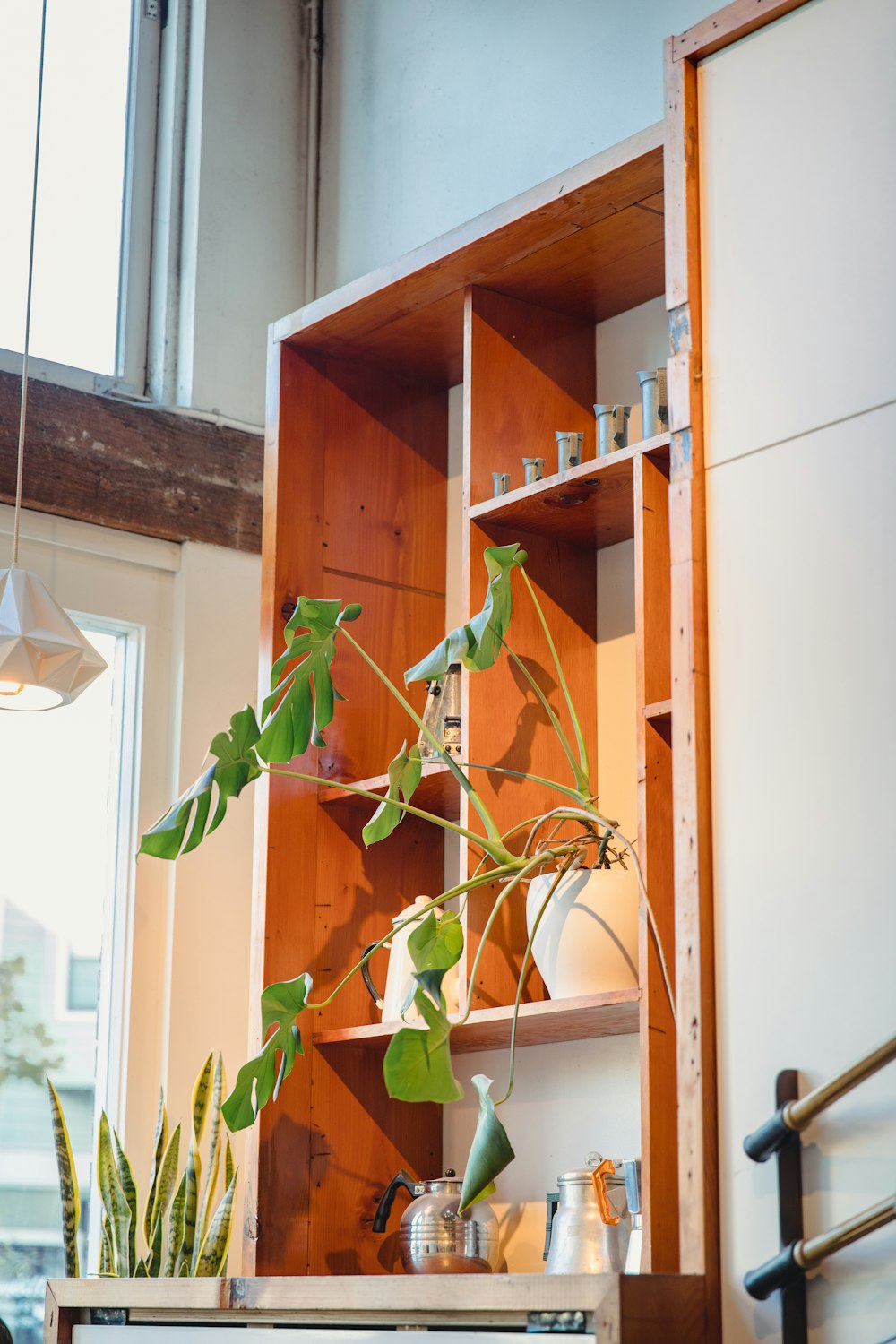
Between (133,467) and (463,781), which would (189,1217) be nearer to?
(463,781)

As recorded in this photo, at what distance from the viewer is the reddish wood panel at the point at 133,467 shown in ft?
10.5

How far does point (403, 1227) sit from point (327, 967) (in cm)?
47

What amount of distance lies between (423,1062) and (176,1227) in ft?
2.96

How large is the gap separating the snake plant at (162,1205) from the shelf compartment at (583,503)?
108 centimetres

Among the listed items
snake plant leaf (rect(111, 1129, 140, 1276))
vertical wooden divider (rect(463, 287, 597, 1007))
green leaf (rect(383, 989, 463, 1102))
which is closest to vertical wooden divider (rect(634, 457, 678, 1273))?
green leaf (rect(383, 989, 463, 1102))

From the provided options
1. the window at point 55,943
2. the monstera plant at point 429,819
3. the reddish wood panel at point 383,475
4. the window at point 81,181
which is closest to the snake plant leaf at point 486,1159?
the monstera plant at point 429,819

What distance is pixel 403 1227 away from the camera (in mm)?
2463

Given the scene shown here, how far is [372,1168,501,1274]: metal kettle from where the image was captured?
2.41 meters

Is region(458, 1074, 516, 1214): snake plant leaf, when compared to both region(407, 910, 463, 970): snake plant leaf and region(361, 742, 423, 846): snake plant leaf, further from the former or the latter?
region(361, 742, 423, 846): snake plant leaf

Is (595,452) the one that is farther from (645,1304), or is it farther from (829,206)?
(645,1304)

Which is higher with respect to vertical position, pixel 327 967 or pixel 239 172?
pixel 239 172

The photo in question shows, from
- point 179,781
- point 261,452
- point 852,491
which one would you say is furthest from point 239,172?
point 852,491

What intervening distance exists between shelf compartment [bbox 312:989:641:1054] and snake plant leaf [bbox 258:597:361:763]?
0.46 metres

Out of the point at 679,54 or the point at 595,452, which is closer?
the point at 679,54
